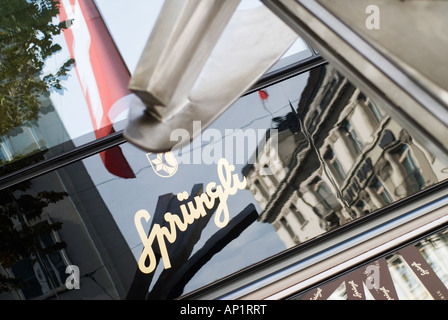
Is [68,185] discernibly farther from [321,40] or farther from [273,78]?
[321,40]

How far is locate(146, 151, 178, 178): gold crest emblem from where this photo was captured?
3934 millimetres

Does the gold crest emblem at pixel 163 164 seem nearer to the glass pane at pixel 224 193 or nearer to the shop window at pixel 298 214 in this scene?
the glass pane at pixel 224 193

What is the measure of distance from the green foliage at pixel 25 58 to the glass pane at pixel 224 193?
1.96ft

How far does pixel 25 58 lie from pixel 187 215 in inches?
69.9

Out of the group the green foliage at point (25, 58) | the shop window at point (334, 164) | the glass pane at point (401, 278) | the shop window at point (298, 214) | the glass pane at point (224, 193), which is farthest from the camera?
the green foliage at point (25, 58)

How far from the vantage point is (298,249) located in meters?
3.68

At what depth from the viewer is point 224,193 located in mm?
3904

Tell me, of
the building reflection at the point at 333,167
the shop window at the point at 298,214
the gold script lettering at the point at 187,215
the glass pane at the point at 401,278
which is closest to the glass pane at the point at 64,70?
the building reflection at the point at 333,167

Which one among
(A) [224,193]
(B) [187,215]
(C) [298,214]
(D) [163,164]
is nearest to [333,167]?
(C) [298,214]

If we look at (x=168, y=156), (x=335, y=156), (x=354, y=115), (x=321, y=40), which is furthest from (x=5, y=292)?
(x=321, y=40)

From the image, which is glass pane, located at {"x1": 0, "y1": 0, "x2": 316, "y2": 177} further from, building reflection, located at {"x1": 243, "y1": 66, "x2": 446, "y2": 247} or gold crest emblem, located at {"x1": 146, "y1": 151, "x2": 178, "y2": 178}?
building reflection, located at {"x1": 243, "y1": 66, "x2": 446, "y2": 247}

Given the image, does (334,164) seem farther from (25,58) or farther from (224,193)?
(25,58)

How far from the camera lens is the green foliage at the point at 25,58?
4047mm
